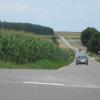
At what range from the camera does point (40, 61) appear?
43.4m

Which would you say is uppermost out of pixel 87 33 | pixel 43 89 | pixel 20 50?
pixel 43 89

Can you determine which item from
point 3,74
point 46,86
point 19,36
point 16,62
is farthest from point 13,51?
point 46,86

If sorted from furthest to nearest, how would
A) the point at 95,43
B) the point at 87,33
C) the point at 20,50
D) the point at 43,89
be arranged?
1. the point at 87,33
2. the point at 95,43
3. the point at 20,50
4. the point at 43,89

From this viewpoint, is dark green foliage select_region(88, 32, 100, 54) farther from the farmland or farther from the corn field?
the corn field

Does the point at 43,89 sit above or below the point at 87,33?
above

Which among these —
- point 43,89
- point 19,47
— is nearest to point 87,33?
point 19,47

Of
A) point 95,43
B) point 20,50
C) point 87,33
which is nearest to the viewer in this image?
point 20,50

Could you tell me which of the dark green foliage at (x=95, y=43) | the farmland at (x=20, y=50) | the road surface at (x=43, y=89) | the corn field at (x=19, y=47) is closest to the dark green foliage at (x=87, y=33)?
the dark green foliage at (x=95, y=43)

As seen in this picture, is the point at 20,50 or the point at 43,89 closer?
the point at 43,89

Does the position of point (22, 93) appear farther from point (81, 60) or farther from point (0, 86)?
point (81, 60)

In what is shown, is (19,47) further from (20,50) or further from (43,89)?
(43,89)

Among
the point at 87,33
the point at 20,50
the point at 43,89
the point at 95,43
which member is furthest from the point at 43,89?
the point at 87,33

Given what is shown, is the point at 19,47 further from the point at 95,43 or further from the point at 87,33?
the point at 87,33

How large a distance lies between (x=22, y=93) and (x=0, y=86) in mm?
1546
